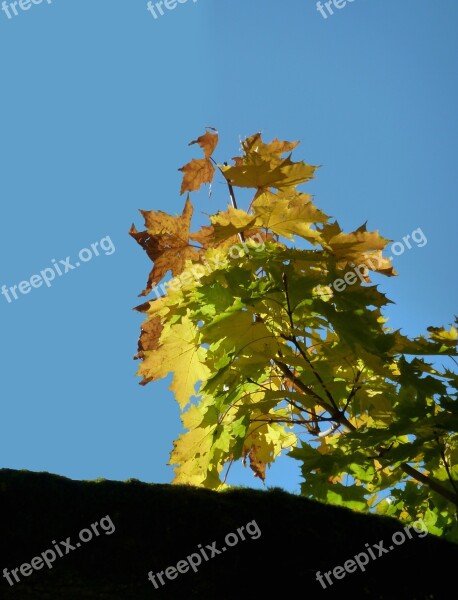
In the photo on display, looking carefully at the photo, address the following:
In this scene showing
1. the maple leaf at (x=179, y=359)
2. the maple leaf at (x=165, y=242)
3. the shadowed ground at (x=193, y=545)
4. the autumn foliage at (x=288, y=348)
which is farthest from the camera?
the maple leaf at (x=165, y=242)

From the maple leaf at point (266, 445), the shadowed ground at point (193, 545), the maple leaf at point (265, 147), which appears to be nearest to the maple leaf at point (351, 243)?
the maple leaf at point (265, 147)

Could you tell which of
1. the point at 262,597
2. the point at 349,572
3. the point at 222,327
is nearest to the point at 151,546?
the point at 262,597

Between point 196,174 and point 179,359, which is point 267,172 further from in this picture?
point 179,359

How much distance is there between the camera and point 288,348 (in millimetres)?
2031

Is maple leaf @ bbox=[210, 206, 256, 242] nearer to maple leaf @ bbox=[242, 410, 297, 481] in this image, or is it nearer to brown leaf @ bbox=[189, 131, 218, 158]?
brown leaf @ bbox=[189, 131, 218, 158]

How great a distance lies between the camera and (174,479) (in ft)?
6.86

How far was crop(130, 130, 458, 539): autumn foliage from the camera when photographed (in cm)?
182

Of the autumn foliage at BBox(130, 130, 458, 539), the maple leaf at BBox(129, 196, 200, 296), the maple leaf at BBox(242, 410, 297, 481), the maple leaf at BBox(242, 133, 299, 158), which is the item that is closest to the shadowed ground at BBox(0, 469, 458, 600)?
the autumn foliage at BBox(130, 130, 458, 539)

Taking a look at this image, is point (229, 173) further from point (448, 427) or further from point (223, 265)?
point (448, 427)

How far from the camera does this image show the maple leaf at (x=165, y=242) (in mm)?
2316

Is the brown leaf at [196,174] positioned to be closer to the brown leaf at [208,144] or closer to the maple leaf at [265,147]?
the brown leaf at [208,144]

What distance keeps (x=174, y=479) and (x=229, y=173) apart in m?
1.06

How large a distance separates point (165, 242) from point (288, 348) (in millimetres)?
660

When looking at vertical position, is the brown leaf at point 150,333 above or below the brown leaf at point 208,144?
below
